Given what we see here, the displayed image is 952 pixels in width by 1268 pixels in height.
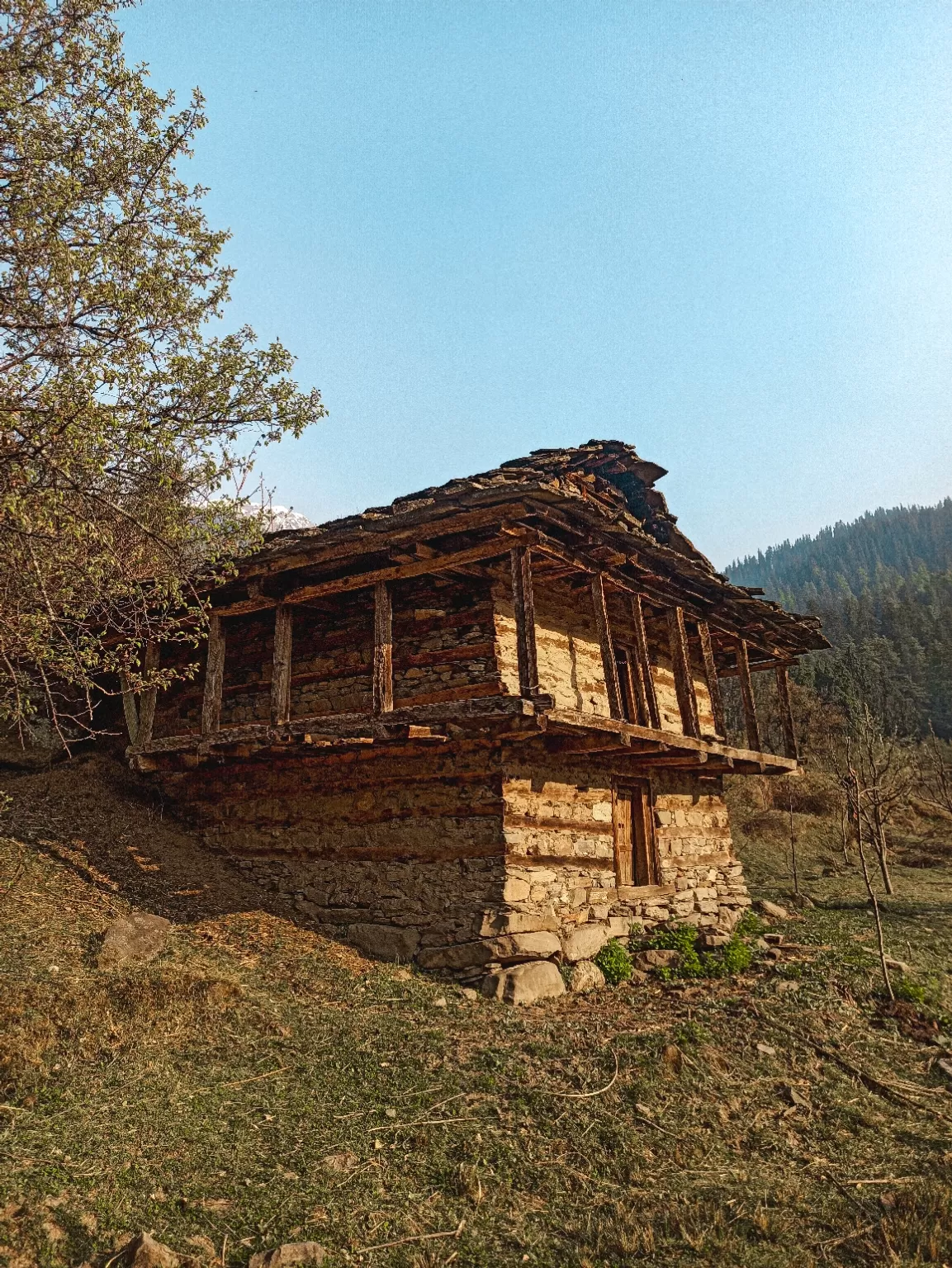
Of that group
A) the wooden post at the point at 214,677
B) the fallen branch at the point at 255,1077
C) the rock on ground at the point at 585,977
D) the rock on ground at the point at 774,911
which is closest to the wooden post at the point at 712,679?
the rock on ground at the point at 774,911

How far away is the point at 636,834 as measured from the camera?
1220cm

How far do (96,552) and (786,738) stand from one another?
12.1m

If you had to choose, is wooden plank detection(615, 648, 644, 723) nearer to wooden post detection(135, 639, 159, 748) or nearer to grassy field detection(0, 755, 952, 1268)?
grassy field detection(0, 755, 952, 1268)

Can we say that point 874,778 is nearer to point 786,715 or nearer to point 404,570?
point 786,715

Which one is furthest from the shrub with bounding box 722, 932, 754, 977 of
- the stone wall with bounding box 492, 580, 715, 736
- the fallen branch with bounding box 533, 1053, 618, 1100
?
the fallen branch with bounding box 533, 1053, 618, 1100

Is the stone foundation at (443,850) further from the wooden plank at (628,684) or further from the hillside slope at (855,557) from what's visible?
the hillside slope at (855,557)

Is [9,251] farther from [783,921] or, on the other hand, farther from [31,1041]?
[783,921]

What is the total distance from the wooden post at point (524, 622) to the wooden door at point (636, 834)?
12.8ft

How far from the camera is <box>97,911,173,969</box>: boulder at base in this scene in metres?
7.56

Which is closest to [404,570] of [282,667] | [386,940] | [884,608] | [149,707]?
[282,667]

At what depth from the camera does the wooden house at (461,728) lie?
364 inches

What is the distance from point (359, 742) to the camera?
30.5 ft

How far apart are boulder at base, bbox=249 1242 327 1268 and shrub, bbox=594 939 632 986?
618 centimetres

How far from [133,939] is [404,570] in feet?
17.0
